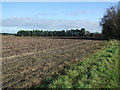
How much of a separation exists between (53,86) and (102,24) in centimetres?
5049

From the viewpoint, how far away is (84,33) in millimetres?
98438

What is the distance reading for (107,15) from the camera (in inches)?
2203

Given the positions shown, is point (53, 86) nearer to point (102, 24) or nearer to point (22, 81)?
point (22, 81)

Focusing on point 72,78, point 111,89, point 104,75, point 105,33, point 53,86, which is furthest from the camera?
point 105,33

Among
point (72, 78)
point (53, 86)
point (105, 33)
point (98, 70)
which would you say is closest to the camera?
point (53, 86)

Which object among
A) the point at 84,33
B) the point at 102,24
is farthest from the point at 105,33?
the point at 84,33

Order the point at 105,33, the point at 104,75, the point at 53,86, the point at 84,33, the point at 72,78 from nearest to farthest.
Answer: the point at 53,86
the point at 72,78
the point at 104,75
the point at 105,33
the point at 84,33

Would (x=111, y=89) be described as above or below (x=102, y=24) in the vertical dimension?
below

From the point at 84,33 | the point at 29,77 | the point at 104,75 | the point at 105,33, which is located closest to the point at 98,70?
the point at 104,75

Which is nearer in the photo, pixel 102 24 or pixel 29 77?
pixel 29 77

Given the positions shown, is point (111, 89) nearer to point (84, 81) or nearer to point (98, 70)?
point (84, 81)

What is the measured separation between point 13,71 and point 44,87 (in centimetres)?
349

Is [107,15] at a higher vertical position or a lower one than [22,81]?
higher

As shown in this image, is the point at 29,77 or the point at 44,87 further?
the point at 29,77
